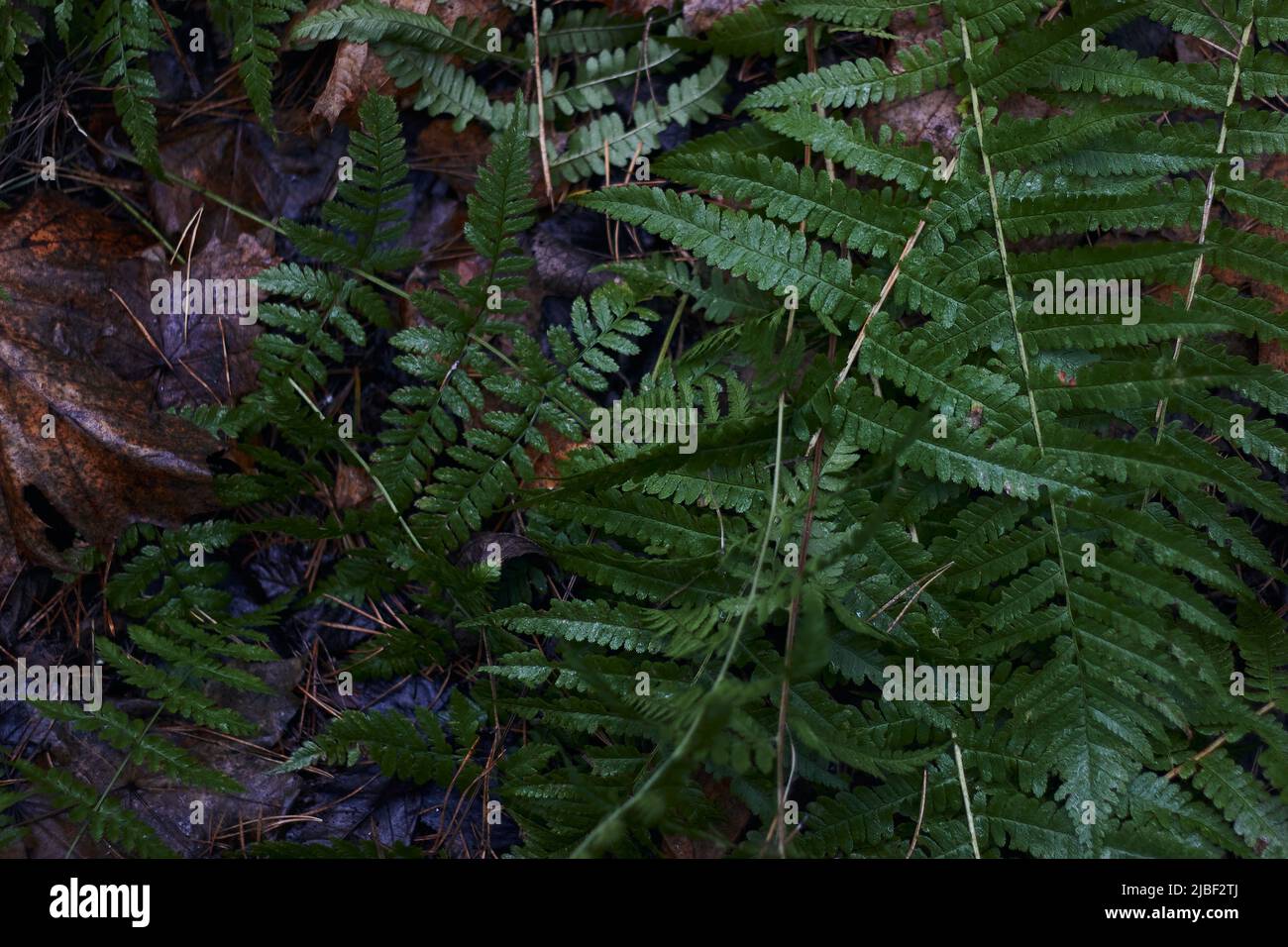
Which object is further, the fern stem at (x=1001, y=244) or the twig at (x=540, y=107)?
the twig at (x=540, y=107)

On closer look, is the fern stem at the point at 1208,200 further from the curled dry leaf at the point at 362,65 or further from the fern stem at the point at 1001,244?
the curled dry leaf at the point at 362,65

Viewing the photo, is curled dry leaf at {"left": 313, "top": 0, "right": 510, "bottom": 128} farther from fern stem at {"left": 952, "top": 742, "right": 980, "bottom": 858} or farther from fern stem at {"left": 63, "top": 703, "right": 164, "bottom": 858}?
fern stem at {"left": 952, "top": 742, "right": 980, "bottom": 858}

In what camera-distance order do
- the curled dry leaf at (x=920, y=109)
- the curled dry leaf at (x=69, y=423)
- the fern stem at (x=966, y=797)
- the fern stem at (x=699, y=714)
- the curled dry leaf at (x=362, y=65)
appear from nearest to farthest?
the fern stem at (x=699, y=714)
the fern stem at (x=966, y=797)
the curled dry leaf at (x=920, y=109)
the curled dry leaf at (x=69, y=423)
the curled dry leaf at (x=362, y=65)

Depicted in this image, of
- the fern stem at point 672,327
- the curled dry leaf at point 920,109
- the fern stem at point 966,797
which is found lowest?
the fern stem at point 966,797

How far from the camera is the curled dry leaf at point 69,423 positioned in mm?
3490

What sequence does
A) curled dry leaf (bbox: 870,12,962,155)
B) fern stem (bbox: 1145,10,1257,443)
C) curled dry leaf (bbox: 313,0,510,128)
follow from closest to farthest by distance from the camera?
1. fern stem (bbox: 1145,10,1257,443)
2. curled dry leaf (bbox: 870,12,962,155)
3. curled dry leaf (bbox: 313,0,510,128)

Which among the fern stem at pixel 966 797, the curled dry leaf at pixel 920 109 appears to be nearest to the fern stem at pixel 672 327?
the curled dry leaf at pixel 920 109

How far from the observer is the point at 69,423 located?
3504 mm

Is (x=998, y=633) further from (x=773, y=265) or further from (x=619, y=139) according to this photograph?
(x=619, y=139)

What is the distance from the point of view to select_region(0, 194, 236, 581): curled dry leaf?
349cm

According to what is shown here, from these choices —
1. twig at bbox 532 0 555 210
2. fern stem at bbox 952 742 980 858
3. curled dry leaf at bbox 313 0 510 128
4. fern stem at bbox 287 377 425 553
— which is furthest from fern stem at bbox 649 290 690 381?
fern stem at bbox 952 742 980 858

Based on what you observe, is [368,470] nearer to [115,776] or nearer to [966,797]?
[115,776]

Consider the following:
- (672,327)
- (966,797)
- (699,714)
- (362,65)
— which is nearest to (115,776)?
(699,714)

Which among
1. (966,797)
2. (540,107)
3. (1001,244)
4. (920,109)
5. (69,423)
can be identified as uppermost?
(540,107)
